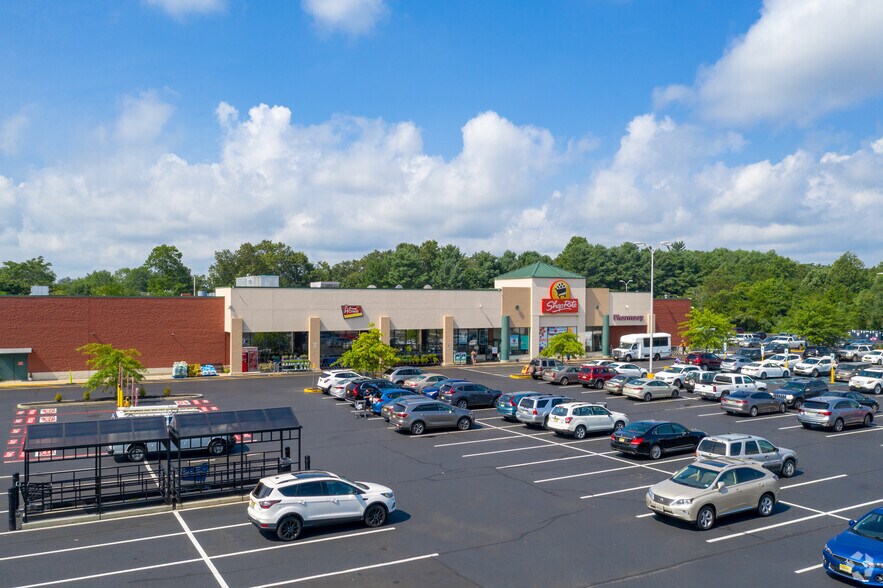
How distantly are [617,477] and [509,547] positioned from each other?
7699mm

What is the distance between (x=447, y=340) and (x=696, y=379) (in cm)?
2412

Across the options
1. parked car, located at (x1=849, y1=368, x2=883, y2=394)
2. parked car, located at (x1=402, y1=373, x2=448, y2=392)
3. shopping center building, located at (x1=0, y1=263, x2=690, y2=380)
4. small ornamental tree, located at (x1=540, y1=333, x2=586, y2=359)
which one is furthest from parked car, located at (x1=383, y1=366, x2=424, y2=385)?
parked car, located at (x1=849, y1=368, x2=883, y2=394)

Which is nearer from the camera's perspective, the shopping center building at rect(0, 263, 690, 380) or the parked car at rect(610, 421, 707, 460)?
the parked car at rect(610, 421, 707, 460)

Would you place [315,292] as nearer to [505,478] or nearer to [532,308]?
[532,308]

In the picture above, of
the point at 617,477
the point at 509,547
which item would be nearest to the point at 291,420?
the point at 509,547

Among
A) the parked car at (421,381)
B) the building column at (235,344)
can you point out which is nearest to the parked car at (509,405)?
the parked car at (421,381)

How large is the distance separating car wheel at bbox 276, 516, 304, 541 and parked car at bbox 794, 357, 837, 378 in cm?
4775

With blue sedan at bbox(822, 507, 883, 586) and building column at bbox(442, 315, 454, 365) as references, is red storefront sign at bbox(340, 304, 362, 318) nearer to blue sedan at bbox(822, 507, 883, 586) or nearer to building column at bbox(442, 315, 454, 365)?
building column at bbox(442, 315, 454, 365)

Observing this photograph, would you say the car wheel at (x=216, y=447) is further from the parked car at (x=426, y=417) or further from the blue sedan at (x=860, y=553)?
the blue sedan at (x=860, y=553)

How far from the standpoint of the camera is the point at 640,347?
63531 mm

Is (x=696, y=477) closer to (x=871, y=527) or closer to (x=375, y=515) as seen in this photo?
(x=871, y=527)

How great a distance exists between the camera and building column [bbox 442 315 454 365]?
59.4 metres

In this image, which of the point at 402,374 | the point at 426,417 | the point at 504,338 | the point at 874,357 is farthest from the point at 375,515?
the point at 874,357

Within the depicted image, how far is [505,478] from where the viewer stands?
70.3 feet
